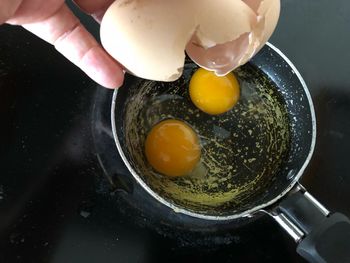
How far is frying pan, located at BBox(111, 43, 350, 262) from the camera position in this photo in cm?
117

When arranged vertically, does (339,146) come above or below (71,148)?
below

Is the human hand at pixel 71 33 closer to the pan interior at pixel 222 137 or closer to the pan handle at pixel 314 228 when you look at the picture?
the pan interior at pixel 222 137

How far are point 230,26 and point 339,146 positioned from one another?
57 cm

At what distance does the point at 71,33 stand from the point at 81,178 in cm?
36

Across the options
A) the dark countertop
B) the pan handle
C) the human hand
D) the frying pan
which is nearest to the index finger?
the human hand

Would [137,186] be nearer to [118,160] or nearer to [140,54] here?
[118,160]

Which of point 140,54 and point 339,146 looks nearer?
point 140,54

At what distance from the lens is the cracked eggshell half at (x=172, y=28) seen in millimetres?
912

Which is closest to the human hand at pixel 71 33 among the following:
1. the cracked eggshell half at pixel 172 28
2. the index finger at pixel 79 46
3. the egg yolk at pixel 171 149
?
the index finger at pixel 79 46

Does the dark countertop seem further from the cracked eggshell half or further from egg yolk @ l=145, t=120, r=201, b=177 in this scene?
the cracked eggshell half

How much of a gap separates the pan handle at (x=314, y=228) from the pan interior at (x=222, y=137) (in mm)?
154

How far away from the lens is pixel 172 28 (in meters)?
0.92

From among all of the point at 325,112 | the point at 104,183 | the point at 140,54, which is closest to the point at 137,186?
the point at 104,183

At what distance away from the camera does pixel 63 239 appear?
120 cm
